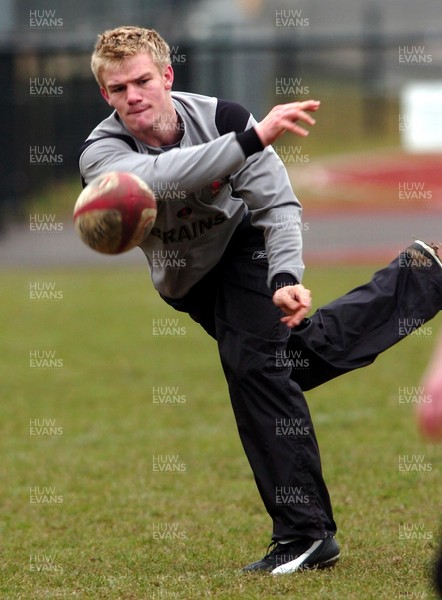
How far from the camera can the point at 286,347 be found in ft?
15.6

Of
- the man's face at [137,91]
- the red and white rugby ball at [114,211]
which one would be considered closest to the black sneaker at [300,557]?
the red and white rugby ball at [114,211]

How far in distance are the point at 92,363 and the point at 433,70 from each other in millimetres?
24621

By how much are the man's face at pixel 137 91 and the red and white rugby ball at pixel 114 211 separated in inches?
14.4

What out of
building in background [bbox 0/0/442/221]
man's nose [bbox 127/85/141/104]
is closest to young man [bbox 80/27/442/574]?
man's nose [bbox 127/85/141/104]

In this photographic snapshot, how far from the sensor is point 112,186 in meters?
4.07

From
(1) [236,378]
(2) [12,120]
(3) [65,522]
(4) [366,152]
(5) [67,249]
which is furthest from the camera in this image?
(4) [366,152]

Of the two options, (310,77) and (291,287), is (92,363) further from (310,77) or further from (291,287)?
(310,77)

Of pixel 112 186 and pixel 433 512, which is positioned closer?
pixel 112 186

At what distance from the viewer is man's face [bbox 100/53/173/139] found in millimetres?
4414

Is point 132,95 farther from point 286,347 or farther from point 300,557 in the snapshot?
point 300,557

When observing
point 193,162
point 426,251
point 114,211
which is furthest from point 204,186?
point 426,251

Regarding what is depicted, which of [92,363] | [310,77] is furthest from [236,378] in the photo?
[310,77]

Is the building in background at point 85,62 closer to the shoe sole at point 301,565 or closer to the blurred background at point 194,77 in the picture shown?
the blurred background at point 194,77

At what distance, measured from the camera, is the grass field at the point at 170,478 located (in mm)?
4605
